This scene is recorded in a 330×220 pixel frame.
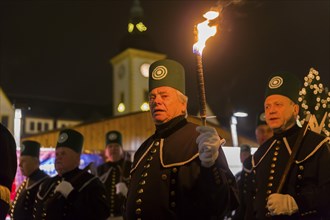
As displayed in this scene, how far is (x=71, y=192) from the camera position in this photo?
483 cm

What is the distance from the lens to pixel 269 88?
162 inches

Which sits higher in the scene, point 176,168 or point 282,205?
point 176,168

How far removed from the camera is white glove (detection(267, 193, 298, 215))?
3211 mm

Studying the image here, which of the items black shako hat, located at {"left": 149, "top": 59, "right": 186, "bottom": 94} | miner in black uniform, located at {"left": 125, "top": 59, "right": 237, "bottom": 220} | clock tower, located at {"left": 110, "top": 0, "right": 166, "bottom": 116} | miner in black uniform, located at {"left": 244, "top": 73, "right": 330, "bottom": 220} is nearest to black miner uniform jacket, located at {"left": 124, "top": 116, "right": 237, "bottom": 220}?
miner in black uniform, located at {"left": 125, "top": 59, "right": 237, "bottom": 220}

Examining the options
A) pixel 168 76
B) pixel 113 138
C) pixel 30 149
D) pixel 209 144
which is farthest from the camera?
pixel 113 138

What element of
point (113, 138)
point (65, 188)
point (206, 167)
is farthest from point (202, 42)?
point (113, 138)

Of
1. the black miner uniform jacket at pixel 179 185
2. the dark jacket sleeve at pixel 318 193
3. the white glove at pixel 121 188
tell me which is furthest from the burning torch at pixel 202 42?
the white glove at pixel 121 188

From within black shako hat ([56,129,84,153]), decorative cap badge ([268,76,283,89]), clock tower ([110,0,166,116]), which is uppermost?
clock tower ([110,0,166,116])

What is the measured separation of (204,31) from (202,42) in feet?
0.83

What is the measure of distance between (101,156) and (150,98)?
29.6 feet

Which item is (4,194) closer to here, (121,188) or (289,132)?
(289,132)

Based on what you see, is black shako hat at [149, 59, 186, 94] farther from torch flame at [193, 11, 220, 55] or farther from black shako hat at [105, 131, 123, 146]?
black shako hat at [105, 131, 123, 146]

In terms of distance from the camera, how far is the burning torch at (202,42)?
2784 millimetres

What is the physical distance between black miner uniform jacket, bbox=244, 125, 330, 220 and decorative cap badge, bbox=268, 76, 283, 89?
1.45 ft
